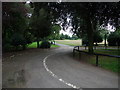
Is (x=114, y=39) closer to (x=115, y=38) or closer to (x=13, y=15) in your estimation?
(x=115, y=38)

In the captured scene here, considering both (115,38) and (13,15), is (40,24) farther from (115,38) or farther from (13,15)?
(115,38)

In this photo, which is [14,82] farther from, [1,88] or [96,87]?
[96,87]

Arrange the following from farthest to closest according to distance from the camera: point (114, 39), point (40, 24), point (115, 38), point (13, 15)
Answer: point (114, 39) → point (115, 38) → point (40, 24) → point (13, 15)

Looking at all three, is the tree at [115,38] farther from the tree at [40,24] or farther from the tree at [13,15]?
the tree at [13,15]

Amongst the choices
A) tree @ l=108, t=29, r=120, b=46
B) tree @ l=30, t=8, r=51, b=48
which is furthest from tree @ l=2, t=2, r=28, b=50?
tree @ l=108, t=29, r=120, b=46

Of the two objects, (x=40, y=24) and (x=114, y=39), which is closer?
(x=40, y=24)

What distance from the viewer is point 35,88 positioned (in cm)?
486

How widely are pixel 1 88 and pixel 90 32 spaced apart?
13.5 meters

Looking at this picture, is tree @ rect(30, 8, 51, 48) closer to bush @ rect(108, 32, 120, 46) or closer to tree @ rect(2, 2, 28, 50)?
tree @ rect(2, 2, 28, 50)

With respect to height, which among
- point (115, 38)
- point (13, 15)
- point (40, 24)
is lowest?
point (115, 38)

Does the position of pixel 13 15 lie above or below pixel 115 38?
above

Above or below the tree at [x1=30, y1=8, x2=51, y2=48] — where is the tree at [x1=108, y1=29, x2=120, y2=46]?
below

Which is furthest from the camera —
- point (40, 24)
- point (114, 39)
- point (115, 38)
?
point (114, 39)

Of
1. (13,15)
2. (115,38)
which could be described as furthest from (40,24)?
(115,38)
